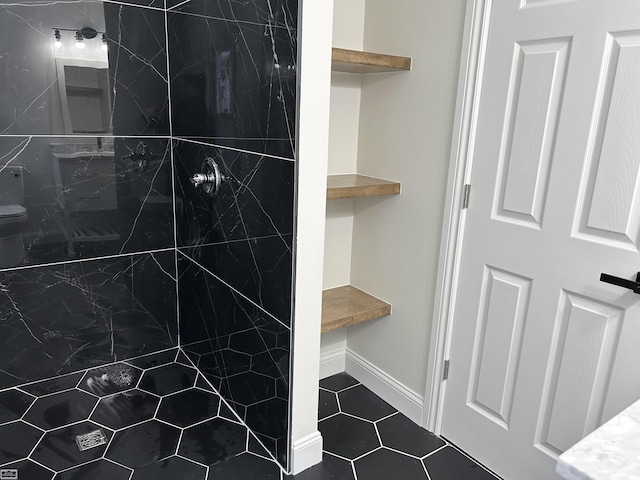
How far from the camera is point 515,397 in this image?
5.68 ft

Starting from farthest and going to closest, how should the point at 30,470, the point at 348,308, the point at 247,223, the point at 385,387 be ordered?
the point at 385,387, the point at 348,308, the point at 247,223, the point at 30,470

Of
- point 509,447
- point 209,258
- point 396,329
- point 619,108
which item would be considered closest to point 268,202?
point 209,258

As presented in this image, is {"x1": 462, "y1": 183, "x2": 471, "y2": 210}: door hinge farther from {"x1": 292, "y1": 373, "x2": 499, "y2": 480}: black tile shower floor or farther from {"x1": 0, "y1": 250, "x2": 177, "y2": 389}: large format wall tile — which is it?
{"x1": 0, "y1": 250, "x2": 177, "y2": 389}: large format wall tile

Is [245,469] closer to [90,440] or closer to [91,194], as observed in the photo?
[90,440]

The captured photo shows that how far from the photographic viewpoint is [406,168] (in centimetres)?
208

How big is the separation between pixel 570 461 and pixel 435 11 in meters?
1.67

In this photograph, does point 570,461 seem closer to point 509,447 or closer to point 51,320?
point 509,447

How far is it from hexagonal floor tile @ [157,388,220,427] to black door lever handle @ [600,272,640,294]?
1658 millimetres

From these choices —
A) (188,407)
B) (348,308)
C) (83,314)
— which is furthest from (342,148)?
(83,314)

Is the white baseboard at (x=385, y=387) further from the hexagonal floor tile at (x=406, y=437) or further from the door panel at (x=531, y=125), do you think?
the door panel at (x=531, y=125)

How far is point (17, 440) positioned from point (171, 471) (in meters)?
0.68

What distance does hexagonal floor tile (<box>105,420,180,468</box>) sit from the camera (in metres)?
1.82

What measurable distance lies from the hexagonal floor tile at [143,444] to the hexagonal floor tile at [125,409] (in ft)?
0.19

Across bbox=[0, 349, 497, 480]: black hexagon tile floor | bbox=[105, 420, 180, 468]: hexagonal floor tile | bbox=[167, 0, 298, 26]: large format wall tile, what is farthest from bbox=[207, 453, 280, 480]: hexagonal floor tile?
bbox=[167, 0, 298, 26]: large format wall tile
